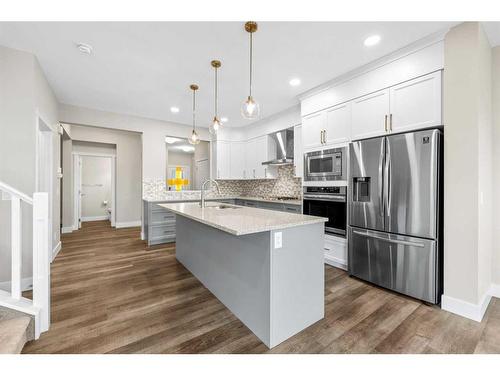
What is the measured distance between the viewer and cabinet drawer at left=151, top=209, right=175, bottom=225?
14.5 feet

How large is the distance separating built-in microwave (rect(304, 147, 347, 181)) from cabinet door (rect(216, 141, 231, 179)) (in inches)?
96.8

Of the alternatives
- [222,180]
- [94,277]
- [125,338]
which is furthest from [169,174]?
[125,338]

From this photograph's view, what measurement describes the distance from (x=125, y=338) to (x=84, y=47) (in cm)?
287

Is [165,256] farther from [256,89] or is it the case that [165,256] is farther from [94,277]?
[256,89]

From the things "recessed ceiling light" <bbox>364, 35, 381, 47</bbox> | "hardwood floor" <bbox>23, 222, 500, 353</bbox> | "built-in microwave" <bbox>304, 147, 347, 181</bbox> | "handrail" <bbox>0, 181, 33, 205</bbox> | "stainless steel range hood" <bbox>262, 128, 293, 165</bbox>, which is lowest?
"hardwood floor" <bbox>23, 222, 500, 353</bbox>

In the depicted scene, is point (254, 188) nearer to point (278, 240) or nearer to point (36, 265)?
point (278, 240)

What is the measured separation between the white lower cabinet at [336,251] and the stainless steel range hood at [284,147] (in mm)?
1726

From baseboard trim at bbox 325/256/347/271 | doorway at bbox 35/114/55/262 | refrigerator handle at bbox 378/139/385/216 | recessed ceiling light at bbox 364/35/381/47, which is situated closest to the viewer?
recessed ceiling light at bbox 364/35/381/47

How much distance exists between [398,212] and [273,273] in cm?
162

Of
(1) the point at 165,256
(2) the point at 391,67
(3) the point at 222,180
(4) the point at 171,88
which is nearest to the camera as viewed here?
(2) the point at 391,67

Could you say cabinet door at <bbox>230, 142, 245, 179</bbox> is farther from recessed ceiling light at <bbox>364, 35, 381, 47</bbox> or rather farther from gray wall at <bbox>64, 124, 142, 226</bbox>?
recessed ceiling light at <bbox>364, 35, 381, 47</bbox>

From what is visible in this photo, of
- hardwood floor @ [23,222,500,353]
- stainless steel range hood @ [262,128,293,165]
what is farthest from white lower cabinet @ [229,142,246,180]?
hardwood floor @ [23,222,500,353]

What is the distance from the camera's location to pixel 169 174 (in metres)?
7.77

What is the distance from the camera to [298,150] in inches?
160
